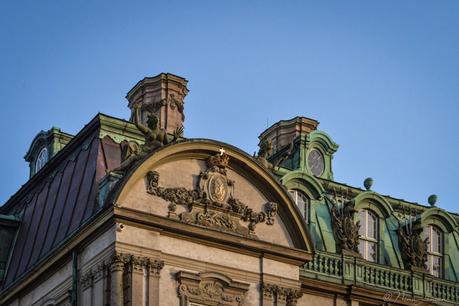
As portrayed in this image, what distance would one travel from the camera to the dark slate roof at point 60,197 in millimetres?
47719

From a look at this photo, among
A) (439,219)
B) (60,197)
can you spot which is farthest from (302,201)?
(60,197)

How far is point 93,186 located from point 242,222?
5301mm

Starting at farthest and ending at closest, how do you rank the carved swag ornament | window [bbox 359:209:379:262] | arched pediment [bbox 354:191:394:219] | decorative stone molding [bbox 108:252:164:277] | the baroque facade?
window [bbox 359:209:379:262] < arched pediment [bbox 354:191:394:219] < the carved swag ornament < the baroque facade < decorative stone molding [bbox 108:252:164:277]

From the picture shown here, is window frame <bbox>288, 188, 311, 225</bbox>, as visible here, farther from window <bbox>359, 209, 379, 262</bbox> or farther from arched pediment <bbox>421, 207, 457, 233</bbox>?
arched pediment <bbox>421, 207, 457, 233</bbox>

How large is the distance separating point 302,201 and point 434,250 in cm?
649

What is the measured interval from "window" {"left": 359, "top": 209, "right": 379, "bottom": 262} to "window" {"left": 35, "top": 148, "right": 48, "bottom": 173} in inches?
514

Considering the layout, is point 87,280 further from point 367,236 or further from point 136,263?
point 367,236

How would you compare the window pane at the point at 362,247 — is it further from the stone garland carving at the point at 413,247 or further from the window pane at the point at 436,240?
the window pane at the point at 436,240

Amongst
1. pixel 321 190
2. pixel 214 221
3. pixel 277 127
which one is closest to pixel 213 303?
pixel 214 221

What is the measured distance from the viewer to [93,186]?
4725 cm

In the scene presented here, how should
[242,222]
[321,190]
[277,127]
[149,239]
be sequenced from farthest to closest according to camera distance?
[277,127] < [321,190] < [242,222] < [149,239]

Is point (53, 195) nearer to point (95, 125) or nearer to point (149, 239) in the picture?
point (95, 125)

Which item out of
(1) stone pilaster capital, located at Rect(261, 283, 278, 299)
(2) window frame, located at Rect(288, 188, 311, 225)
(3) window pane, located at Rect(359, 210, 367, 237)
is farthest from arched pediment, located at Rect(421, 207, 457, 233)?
(1) stone pilaster capital, located at Rect(261, 283, 278, 299)

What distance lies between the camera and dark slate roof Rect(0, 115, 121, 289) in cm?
4772
